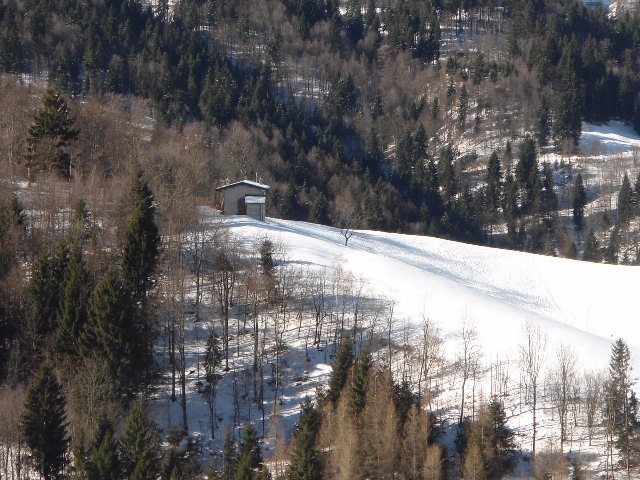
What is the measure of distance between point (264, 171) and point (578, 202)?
139 ft

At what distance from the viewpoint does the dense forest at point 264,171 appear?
33.3 meters

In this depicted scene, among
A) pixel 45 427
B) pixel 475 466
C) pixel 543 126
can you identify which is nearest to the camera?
Answer: pixel 45 427

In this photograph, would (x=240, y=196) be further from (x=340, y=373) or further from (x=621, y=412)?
(x=621, y=412)

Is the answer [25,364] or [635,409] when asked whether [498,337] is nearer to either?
[635,409]

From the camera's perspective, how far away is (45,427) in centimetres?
3117

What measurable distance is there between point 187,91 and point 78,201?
254 feet

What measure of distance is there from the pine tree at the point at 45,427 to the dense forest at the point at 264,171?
9 cm

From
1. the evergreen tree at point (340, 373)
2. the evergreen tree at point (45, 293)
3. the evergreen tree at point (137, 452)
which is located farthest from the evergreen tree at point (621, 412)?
the evergreen tree at point (45, 293)

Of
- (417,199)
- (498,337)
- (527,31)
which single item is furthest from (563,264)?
(527,31)

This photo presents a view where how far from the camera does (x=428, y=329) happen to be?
43969 mm

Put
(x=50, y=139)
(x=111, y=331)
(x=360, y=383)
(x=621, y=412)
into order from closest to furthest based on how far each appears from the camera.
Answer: (x=621, y=412)
(x=360, y=383)
(x=111, y=331)
(x=50, y=139)

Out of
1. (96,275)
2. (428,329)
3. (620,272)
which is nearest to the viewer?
(96,275)

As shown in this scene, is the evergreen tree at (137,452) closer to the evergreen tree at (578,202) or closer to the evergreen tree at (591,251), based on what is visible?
the evergreen tree at (591,251)

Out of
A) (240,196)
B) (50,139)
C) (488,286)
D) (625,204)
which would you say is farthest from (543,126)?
(50,139)
